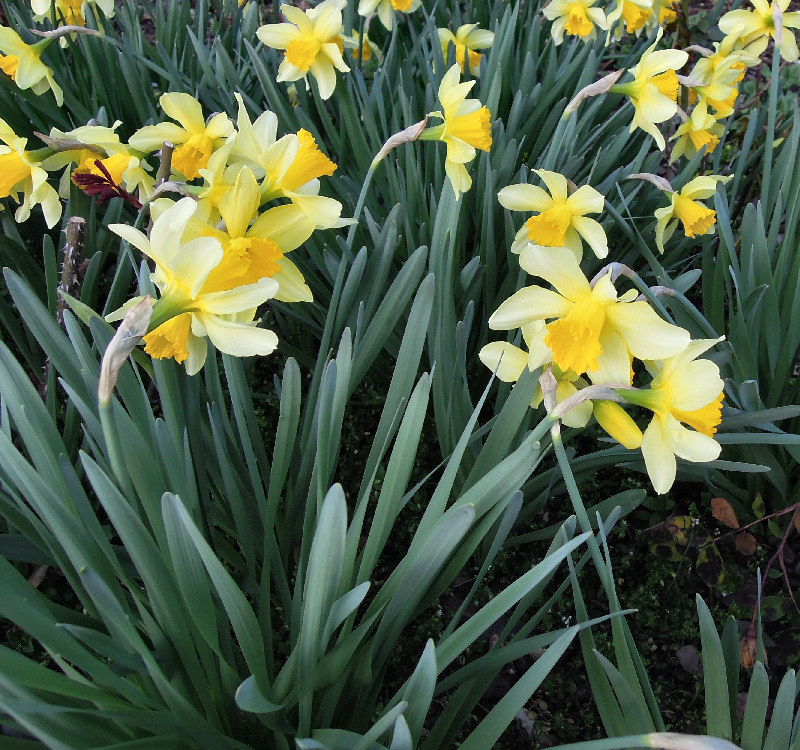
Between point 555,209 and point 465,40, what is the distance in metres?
1.19

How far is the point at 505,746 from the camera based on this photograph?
1.34 meters

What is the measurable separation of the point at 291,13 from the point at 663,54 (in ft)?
3.16

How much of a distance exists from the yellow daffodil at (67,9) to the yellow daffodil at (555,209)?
1595 millimetres

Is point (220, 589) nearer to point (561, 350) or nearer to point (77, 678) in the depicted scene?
point (77, 678)

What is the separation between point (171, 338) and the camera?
3.05 ft

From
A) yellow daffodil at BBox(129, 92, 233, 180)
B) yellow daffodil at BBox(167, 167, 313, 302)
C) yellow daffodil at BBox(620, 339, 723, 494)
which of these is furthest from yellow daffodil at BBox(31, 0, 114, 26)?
yellow daffodil at BBox(620, 339, 723, 494)

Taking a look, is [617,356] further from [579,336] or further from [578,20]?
[578,20]

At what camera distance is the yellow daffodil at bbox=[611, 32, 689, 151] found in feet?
5.28

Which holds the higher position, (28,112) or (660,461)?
(28,112)

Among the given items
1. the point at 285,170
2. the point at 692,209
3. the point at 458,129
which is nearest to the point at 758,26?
the point at 692,209

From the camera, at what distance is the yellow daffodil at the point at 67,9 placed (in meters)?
2.01

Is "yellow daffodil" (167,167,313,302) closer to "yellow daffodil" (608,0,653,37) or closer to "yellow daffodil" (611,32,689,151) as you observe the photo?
"yellow daffodil" (611,32,689,151)

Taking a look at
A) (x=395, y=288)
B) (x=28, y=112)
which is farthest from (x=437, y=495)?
(x=28, y=112)

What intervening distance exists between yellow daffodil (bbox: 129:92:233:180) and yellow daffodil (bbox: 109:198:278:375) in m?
0.52
